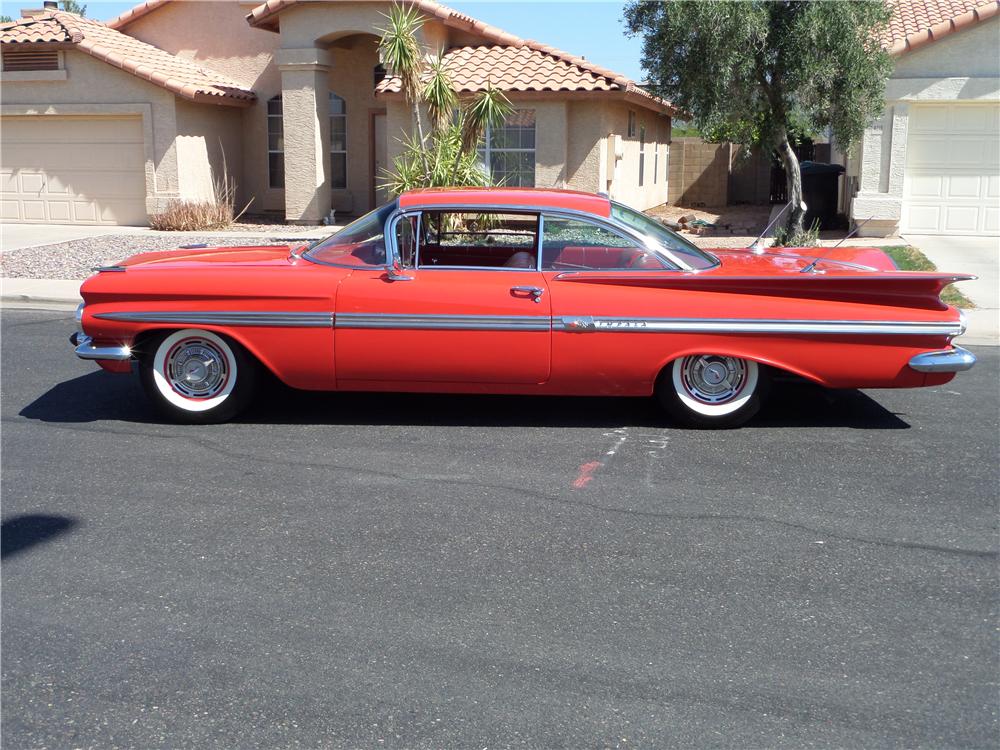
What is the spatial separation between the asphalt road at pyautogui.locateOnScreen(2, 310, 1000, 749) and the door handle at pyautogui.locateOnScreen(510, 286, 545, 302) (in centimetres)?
89

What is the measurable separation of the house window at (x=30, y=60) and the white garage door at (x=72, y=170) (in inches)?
37.0

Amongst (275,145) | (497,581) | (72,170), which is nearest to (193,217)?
(72,170)

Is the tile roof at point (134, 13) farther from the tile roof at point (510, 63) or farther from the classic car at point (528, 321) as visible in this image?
the classic car at point (528, 321)

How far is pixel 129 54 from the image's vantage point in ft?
68.3

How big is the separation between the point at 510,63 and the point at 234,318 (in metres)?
13.8

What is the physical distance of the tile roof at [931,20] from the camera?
17.2 meters

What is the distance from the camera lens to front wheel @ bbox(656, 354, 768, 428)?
6.89 metres

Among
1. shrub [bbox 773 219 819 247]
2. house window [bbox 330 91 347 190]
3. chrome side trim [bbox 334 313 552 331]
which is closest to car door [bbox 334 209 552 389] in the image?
chrome side trim [bbox 334 313 552 331]

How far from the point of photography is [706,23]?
14.9m

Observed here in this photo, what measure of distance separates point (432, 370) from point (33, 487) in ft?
7.86

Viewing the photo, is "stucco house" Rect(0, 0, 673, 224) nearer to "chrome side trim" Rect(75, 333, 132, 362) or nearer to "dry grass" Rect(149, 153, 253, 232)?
"dry grass" Rect(149, 153, 253, 232)

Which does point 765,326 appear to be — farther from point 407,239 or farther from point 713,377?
point 407,239

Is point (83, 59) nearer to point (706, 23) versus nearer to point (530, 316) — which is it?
point (706, 23)

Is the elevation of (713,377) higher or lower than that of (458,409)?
higher
